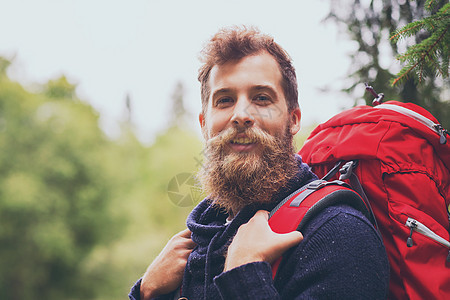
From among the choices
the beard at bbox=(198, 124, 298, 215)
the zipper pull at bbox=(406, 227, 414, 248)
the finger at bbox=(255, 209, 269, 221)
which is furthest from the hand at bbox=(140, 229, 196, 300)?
the zipper pull at bbox=(406, 227, 414, 248)

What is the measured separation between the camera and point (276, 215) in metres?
1.81

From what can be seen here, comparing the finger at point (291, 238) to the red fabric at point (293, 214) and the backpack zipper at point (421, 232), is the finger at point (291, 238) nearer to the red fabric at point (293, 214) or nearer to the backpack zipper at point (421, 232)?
the red fabric at point (293, 214)

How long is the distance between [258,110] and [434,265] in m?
1.07

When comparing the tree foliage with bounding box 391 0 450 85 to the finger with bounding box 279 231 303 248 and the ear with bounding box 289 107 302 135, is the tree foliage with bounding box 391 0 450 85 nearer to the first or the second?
the ear with bounding box 289 107 302 135

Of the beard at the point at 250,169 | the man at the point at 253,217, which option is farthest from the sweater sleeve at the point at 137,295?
the beard at the point at 250,169

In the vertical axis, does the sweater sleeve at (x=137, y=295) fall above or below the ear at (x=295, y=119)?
below

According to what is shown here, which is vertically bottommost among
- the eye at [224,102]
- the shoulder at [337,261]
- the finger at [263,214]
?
the shoulder at [337,261]

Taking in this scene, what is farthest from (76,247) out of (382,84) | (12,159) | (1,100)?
(382,84)

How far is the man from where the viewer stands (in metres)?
1.54

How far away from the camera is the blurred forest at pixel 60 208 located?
21.3 metres

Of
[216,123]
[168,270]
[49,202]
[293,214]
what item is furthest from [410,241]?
[49,202]

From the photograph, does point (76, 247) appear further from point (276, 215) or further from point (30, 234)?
point (276, 215)

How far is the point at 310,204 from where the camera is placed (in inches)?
67.5

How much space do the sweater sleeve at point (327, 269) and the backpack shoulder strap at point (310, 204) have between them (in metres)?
0.04
